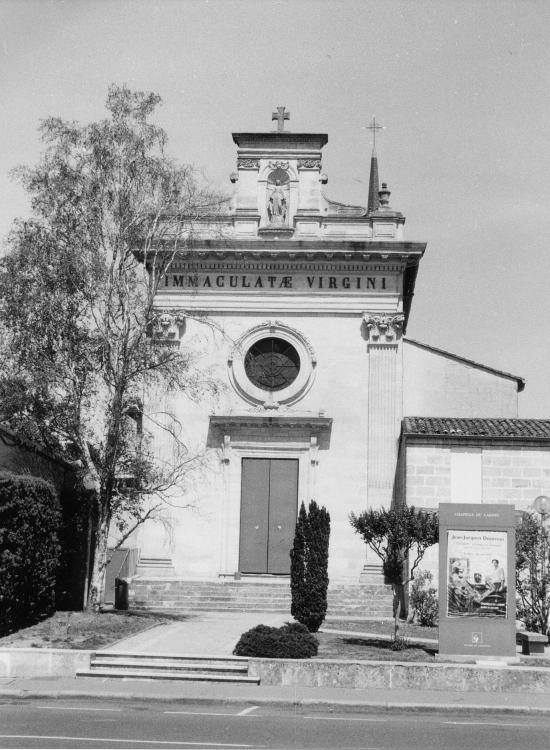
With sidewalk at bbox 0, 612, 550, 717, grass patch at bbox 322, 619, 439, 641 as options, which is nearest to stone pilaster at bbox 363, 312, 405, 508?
grass patch at bbox 322, 619, 439, 641

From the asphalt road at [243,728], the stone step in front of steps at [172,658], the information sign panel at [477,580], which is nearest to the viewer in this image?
the asphalt road at [243,728]

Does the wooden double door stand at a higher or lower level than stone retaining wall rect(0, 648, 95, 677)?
higher

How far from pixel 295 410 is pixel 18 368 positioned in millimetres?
10471

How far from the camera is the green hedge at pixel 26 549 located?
19344mm

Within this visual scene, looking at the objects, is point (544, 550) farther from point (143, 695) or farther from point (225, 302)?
point (225, 302)

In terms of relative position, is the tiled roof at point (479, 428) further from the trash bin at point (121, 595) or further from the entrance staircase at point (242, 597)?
the trash bin at point (121, 595)

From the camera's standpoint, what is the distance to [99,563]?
903 inches

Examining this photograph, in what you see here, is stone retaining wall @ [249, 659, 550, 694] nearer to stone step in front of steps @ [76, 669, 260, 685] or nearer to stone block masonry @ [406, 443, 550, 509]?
stone step in front of steps @ [76, 669, 260, 685]

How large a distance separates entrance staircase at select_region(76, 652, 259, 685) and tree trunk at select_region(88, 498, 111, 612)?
5222 millimetres

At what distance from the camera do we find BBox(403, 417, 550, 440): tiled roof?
2847 cm

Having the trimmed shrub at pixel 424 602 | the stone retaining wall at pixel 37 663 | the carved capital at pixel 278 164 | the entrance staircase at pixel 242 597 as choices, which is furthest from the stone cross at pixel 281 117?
the stone retaining wall at pixel 37 663

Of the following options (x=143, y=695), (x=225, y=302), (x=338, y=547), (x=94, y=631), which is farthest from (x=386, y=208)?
(x=143, y=695)

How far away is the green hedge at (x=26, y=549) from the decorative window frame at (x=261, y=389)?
10.4 m

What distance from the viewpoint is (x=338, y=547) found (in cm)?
3020
